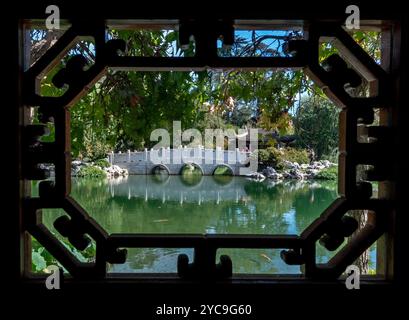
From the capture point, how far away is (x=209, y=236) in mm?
882

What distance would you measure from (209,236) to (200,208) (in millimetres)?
12873

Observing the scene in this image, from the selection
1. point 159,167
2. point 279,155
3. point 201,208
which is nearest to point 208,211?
point 201,208

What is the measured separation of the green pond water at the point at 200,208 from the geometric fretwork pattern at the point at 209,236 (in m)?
4.90

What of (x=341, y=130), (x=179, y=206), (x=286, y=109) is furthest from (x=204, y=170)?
(x=341, y=130)

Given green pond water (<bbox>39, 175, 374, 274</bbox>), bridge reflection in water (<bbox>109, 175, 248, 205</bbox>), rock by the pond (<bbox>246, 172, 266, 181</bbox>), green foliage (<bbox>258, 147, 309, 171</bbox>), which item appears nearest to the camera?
green pond water (<bbox>39, 175, 374, 274</bbox>)

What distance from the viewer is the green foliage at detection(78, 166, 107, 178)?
1544 cm

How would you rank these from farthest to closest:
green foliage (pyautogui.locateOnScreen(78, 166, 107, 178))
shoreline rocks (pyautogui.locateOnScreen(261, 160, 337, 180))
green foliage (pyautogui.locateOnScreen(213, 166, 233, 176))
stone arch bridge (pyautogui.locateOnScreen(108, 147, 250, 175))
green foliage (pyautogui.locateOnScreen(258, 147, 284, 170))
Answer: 1. green foliage (pyautogui.locateOnScreen(213, 166, 233, 176))
2. shoreline rocks (pyautogui.locateOnScreen(261, 160, 337, 180))
3. stone arch bridge (pyautogui.locateOnScreen(108, 147, 250, 175))
4. green foliage (pyautogui.locateOnScreen(78, 166, 107, 178))
5. green foliage (pyautogui.locateOnScreen(258, 147, 284, 170))

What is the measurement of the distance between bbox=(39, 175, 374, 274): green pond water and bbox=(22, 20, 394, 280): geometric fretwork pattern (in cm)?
490

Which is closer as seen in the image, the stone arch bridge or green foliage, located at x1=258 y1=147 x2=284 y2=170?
green foliage, located at x1=258 y1=147 x2=284 y2=170

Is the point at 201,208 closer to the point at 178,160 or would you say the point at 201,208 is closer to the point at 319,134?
the point at 319,134

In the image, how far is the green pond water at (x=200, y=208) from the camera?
22.1 ft
